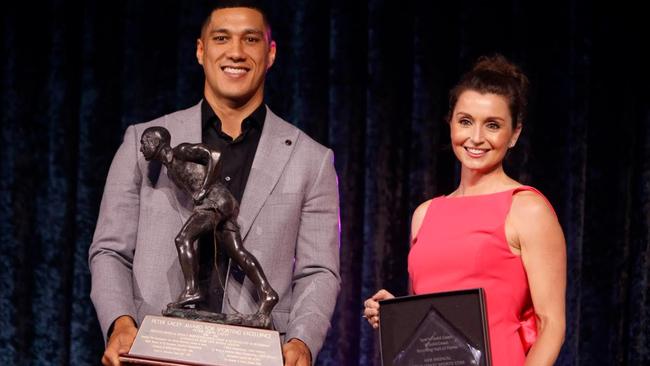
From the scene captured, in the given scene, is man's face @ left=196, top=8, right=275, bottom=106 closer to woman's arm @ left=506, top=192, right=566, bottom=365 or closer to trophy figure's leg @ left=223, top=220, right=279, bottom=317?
trophy figure's leg @ left=223, top=220, right=279, bottom=317

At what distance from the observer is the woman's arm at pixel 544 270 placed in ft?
7.19

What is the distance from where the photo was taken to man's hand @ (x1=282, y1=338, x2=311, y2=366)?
2.18m

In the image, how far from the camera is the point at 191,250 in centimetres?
221

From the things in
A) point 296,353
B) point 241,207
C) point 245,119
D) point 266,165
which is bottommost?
point 296,353

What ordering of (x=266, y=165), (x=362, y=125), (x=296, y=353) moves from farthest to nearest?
(x=362, y=125) < (x=266, y=165) < (x=296, y=353)

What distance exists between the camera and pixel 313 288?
242 centimetres

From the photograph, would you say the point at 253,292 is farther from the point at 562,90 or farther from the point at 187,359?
the point at 562,90

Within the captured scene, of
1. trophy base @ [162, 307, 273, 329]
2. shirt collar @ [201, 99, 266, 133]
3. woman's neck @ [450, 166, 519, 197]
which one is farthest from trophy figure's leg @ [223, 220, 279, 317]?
woman's neck @ [450, 166, 519, 197]

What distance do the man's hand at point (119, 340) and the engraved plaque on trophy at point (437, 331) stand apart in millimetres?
568

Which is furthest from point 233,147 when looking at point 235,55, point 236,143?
point 235,55

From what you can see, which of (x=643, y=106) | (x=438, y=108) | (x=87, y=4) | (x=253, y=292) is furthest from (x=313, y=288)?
(x=87, y=4)

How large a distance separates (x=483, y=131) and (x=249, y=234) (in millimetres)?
627

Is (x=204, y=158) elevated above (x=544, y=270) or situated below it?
above

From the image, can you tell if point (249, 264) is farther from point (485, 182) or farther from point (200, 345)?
point (485, 182)
